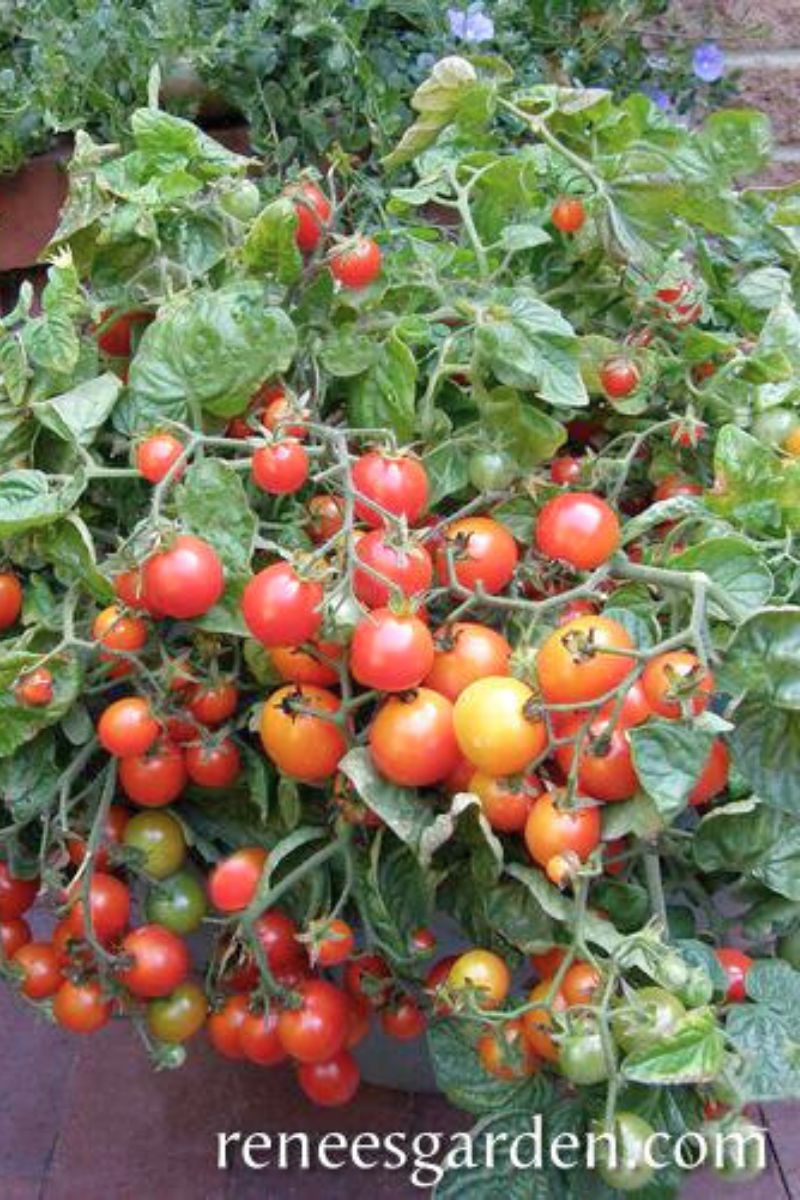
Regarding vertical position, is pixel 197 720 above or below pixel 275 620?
below

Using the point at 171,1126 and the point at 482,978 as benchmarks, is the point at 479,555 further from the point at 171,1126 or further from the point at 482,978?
the point at 171,1126

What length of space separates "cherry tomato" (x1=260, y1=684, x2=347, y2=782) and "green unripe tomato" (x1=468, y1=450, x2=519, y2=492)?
0.16m

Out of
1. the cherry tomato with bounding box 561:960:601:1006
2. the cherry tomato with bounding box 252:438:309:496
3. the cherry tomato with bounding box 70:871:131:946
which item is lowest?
the cherry tomato with bounding box 70:871:131:946

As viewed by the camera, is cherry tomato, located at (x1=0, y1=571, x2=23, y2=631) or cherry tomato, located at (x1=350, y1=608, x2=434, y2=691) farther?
cherry tomato, located at (x1=0, y1=571, x2=23, y2=631)

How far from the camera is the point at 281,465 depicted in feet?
2.44

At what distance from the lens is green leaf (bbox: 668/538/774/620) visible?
688 millimetres

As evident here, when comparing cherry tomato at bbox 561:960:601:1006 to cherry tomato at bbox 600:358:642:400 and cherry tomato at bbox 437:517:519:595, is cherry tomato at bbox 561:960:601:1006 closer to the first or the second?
cherry tomato at bbox 437:517:519:595

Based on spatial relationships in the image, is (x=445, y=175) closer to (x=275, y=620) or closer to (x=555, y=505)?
(x=555, y=505)

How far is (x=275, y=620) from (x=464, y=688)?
0.34 ft

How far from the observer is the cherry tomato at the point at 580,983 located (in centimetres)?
68

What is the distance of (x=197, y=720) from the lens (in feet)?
2.64

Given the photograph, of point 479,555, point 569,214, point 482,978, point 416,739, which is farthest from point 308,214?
point 482,978

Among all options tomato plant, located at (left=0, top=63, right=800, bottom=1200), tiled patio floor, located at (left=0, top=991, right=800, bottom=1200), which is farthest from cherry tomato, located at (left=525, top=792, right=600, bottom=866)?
tiled patio floor, located at (left=0, top=991, right=800, bottom=1200)

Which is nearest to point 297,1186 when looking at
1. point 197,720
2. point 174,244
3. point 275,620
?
point 197,720
